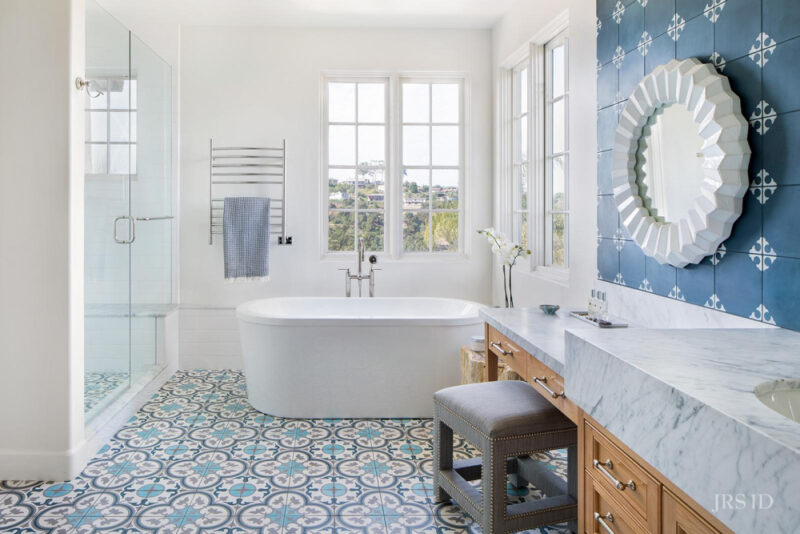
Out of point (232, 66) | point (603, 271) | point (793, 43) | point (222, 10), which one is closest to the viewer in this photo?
point (793, 43)

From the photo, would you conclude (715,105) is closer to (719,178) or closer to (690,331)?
(719,178)

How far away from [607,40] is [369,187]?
7.90 feet

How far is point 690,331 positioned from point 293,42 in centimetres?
382

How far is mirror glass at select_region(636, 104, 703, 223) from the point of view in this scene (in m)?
1.95

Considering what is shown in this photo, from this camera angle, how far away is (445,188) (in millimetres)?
4711

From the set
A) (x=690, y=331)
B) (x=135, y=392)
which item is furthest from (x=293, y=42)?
(x=690, y=331)

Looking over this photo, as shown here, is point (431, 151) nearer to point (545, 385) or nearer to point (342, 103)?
point (342, 103)

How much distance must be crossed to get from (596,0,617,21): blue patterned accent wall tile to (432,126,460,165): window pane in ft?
6.76

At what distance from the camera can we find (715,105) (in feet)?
5.79

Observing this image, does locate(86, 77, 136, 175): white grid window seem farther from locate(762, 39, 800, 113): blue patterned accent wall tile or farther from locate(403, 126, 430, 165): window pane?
locate(762, 39, 800, 113): blue patterned accent wall tile

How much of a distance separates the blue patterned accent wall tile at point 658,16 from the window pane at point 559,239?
126 centimetres

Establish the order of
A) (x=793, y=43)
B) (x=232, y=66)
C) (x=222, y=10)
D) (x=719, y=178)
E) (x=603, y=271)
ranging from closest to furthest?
(x=793, y=43) → (x=719, y=178) → (x=603, y=271) → (x=222, y=10) → (x=232, y=66)

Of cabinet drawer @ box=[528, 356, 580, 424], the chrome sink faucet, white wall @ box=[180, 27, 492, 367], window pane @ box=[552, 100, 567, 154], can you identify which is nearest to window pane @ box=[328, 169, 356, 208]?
white wall @ box=[180, 27, 492, 367]

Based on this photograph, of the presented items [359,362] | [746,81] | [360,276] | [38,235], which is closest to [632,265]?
[746,81]
